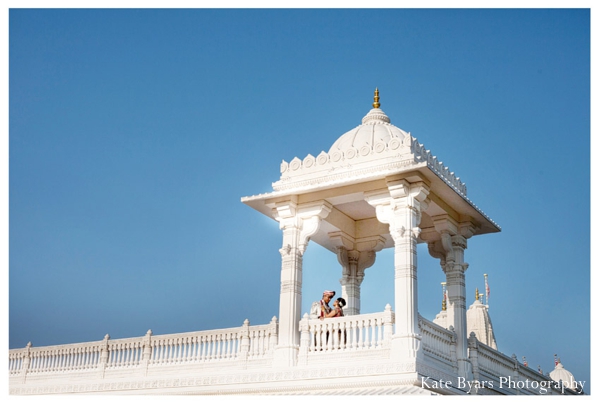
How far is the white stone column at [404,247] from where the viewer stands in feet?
45.4

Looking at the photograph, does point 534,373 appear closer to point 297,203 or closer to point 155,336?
point 297,203

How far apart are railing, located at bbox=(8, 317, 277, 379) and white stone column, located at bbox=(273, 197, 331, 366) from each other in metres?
0.46

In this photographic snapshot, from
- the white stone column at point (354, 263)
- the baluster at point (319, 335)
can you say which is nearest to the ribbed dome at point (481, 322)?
the white stone column at point (354, 263)

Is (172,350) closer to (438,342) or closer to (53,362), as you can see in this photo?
(53,362)

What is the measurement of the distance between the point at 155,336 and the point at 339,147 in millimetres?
5645

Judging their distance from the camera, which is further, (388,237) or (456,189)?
(388,237)

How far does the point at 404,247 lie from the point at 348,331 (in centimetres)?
186

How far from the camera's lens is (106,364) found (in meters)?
17.5

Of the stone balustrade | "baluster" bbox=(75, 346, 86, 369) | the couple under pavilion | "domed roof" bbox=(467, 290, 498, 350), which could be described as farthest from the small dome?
"baluster" bbox=(75, 346, 86, 369)

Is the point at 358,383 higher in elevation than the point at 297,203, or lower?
lower

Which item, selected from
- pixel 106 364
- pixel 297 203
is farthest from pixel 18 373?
pixel 297 203

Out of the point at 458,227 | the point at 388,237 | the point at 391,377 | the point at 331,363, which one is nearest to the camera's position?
the point at 391,377

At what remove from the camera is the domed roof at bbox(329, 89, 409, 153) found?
16781mm

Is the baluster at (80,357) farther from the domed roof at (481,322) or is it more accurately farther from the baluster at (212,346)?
the domed roof at (481,322)
